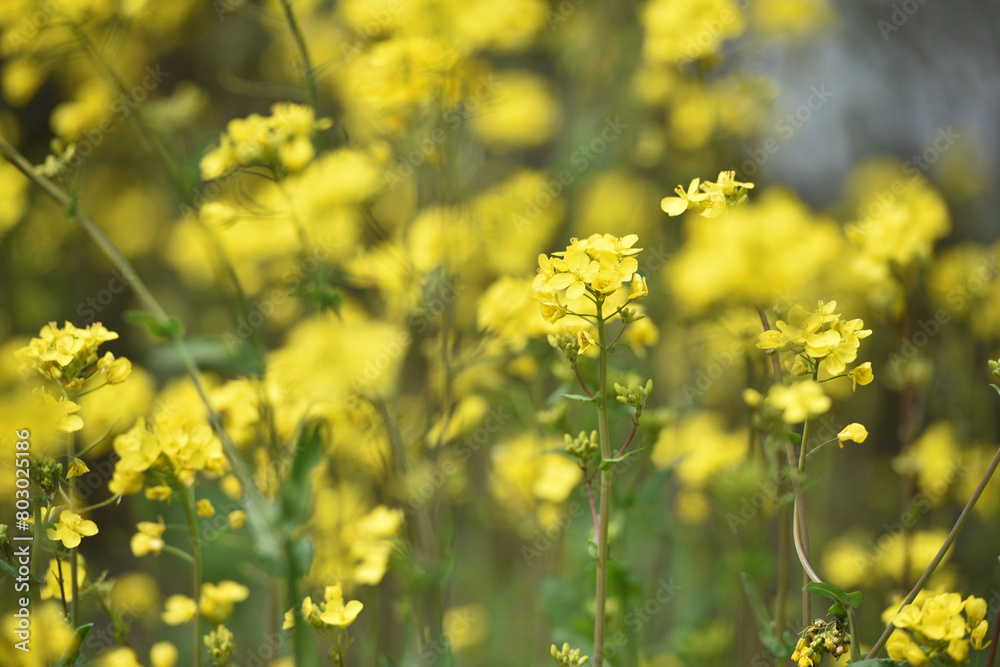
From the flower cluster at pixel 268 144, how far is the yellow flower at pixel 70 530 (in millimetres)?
830

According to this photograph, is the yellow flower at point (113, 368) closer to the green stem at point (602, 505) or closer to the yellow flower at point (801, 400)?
the green stem at point (602, 505)

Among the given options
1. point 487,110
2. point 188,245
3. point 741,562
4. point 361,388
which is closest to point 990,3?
point 487,110

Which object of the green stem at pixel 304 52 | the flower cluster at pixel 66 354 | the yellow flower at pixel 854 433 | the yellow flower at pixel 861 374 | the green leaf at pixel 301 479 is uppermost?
the green stem at pixel 304 52

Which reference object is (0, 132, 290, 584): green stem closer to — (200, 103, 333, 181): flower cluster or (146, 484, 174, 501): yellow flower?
(146, 484, 174, 501): yellow flower

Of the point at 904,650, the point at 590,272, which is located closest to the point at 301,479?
the point at 590,272

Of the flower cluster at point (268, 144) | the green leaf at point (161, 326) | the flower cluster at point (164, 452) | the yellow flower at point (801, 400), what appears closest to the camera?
the yellow flower at point (801, 400)

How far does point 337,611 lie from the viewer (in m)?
1.27

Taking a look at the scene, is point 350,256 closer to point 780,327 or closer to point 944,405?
point 780,327

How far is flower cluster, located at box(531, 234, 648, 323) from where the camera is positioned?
114 centimetres

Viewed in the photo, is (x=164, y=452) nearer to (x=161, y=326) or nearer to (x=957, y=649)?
(x=161, y=326)

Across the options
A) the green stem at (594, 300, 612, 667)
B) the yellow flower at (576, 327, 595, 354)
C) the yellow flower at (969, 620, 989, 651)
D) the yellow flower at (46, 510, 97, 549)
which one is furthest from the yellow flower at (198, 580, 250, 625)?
the yellow flower at (969, 620, 989, 651)

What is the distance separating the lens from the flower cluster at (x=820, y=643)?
114 cm

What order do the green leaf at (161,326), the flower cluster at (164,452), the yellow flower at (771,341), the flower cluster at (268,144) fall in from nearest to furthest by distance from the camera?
1. the yellow flower at (771,341)
2. the flower cluster at (164,452)
3. the green leaf at (161,326)
4. the flower cluster at (268,144)

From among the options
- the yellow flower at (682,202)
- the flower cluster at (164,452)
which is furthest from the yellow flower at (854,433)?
the flower cluster at (164,452)
